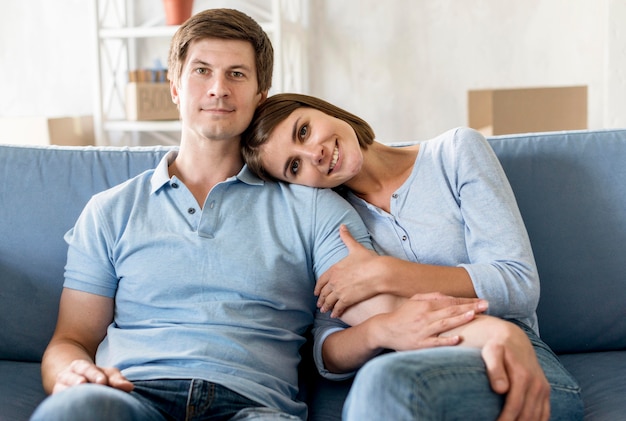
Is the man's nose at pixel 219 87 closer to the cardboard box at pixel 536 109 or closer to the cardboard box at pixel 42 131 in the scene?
the cardboard box at pixel 42 131

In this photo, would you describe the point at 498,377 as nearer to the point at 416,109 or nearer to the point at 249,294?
the point at 249,294

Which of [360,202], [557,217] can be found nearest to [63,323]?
[360,202]

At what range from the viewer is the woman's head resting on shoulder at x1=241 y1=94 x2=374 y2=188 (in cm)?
161

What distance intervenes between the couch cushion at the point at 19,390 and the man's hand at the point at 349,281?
2.00 ft

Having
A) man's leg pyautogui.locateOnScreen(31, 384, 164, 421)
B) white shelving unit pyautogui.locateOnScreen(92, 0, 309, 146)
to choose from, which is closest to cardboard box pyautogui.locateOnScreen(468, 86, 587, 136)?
white shelving unit pyautogui.locateOnScreen(92, 0, 309, 146)

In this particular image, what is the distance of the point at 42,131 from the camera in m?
3.16

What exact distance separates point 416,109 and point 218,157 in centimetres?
190

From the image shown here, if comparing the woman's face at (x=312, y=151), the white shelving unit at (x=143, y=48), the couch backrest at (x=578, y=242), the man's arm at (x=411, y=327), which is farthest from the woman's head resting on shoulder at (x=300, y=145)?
the white shelving unit at (x=143, y=48)

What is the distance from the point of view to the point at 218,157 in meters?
1.67

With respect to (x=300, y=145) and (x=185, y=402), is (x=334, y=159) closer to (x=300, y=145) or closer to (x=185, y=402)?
(x=300, y=145)

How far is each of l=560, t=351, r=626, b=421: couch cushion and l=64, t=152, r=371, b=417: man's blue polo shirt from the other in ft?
1.75

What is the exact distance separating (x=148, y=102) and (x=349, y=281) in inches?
78.6

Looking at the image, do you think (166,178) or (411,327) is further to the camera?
(166,178)

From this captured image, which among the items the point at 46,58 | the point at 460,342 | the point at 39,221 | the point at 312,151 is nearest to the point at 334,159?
the point at 312,151
